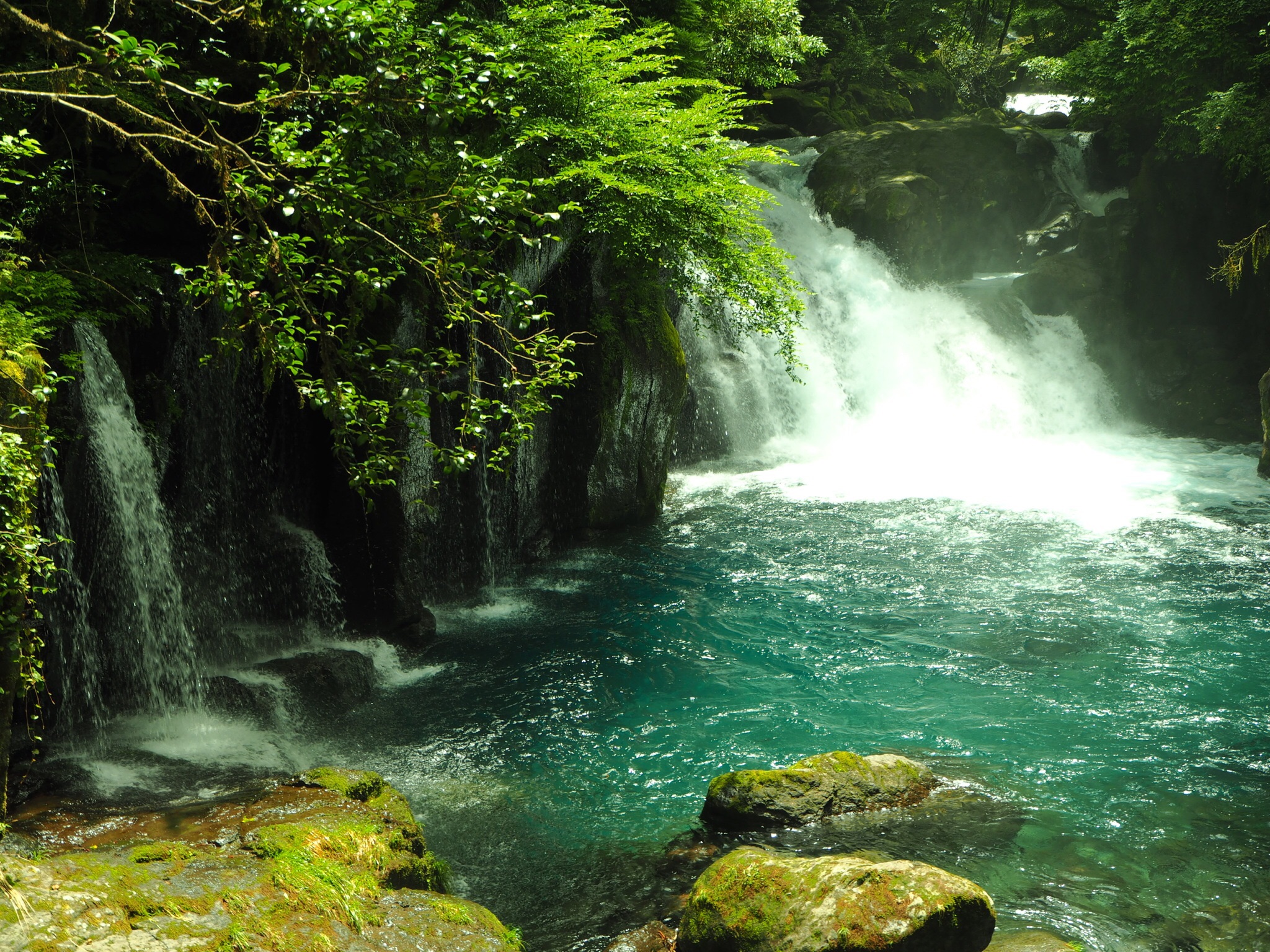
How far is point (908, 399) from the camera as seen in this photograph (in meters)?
20.1

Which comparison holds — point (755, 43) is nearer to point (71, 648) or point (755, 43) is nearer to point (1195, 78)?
point (1195, 78)

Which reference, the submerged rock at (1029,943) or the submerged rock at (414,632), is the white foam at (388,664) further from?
the submerged rock at (1029,943)

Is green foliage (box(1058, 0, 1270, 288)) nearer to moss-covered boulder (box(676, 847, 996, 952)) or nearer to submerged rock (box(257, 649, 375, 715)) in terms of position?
moss-covered boulder (box(676, 847, 996, 952))

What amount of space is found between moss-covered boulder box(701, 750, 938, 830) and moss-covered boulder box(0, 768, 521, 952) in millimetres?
2155

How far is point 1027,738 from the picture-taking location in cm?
798

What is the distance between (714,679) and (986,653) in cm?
293

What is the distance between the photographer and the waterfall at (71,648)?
7.15 meters

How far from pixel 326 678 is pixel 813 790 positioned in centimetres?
462

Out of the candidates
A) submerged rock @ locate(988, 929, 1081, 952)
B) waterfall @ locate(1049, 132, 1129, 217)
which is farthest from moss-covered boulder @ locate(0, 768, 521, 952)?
waterfall @ locate(1049, 132, 1129, 217)

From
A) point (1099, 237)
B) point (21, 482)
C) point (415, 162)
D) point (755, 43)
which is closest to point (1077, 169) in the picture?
point (1099, 237)

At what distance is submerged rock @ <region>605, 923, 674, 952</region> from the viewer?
5.17 m

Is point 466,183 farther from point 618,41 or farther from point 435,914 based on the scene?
point 618,41

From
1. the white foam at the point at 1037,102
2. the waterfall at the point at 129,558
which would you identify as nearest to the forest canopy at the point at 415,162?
the waterfall at the point at 129,558

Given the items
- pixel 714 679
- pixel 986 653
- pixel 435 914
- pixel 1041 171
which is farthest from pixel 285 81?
pixel 1041 171
